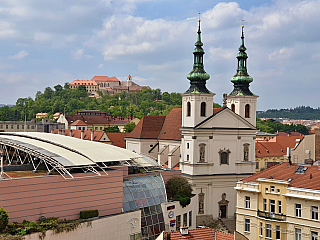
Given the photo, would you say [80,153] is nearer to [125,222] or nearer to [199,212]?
[125,222]

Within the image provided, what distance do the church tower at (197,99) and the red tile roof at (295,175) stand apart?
19174mm

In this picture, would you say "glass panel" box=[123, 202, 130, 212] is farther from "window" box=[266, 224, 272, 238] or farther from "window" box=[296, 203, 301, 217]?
"window" box=[296, 203, 301, 217]

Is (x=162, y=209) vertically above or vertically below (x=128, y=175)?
below

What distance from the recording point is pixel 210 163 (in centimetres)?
6309

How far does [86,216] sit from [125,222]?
3.87 meters

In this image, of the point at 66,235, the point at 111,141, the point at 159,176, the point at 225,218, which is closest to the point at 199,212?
the point at 225,218

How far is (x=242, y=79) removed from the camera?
227 feet

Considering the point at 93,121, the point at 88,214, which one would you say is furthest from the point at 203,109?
→ the point at 93,121

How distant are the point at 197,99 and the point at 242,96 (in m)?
7.98

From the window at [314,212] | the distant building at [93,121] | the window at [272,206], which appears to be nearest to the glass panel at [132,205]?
the window at [272,206]

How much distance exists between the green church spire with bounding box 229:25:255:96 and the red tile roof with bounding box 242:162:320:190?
24776 mm

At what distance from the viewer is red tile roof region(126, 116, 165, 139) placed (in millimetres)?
75812

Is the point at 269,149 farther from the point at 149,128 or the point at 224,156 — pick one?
the point at 224,156

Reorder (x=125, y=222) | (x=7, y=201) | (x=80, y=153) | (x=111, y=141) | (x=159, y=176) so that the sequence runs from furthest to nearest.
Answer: (x=111, y=141) < (x=159, y=176) < (x=80, y=153) < (x=125, y=222) < (x=7, y=201)
